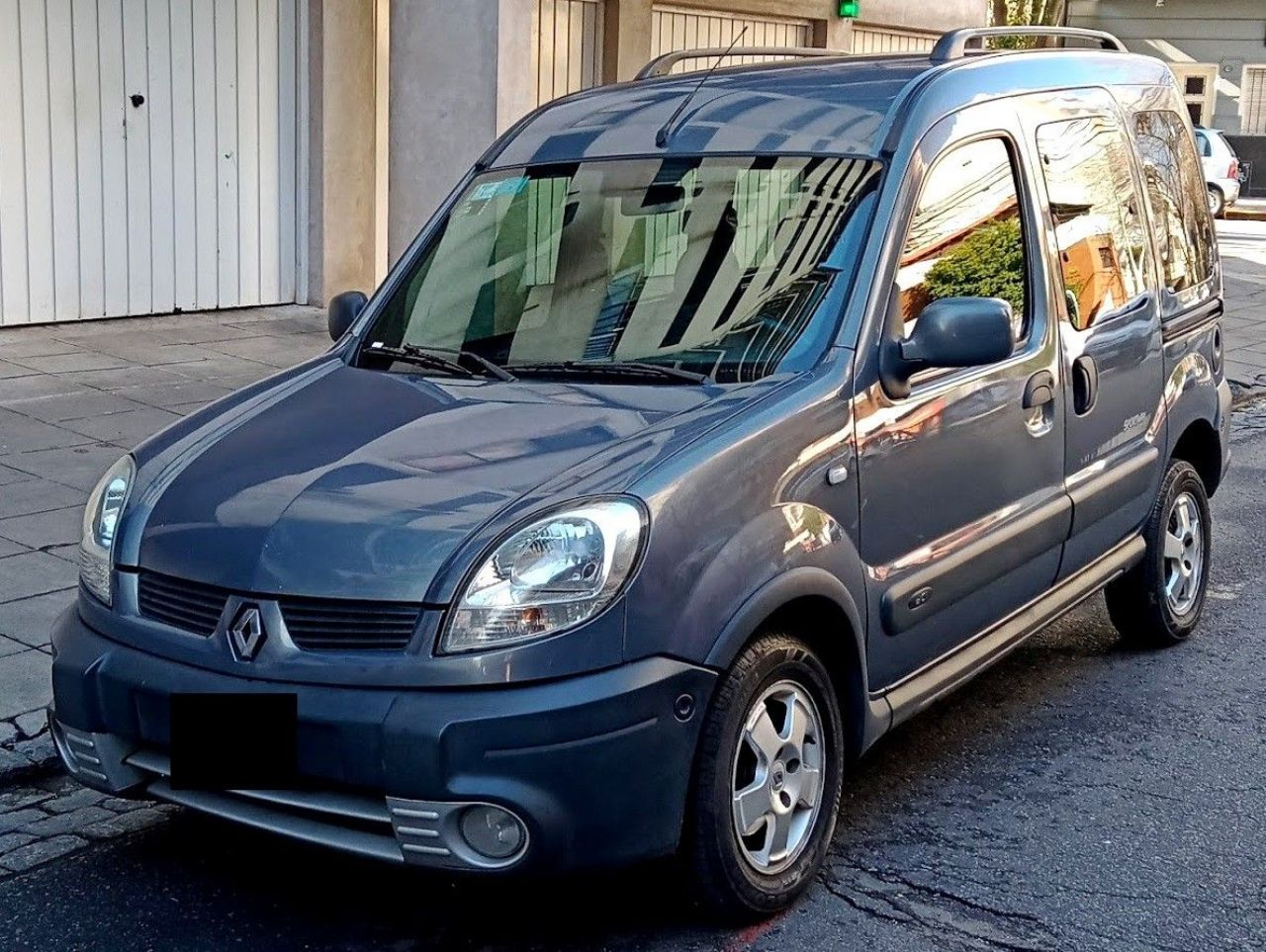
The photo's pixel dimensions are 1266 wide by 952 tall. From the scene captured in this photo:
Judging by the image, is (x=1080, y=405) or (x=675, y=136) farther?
(x=1080, y=405)

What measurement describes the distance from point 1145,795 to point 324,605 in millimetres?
2435

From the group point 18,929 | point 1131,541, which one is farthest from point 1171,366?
point 18,929

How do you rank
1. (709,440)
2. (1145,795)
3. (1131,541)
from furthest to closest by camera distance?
(1131,541) < (1145,795) < (709,440)

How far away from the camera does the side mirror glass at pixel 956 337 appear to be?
4094 mm

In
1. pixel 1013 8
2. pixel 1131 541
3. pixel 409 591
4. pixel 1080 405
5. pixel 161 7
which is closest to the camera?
pixel 409 591

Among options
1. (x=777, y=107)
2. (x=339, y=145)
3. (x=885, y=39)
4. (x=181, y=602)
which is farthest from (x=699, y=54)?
(x=885, y=39)

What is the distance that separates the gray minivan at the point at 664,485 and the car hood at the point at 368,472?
0.01m

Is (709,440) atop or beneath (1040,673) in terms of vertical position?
atop

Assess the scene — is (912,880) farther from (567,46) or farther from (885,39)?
(885,39)

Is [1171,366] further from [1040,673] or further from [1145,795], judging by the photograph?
[1145,795]

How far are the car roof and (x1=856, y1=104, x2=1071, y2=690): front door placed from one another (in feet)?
0.39

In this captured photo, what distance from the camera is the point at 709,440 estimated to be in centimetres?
369

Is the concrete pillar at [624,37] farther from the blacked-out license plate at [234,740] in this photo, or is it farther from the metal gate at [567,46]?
Answer: the blacked-out license plate at [234,740]

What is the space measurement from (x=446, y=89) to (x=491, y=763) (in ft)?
29.8
